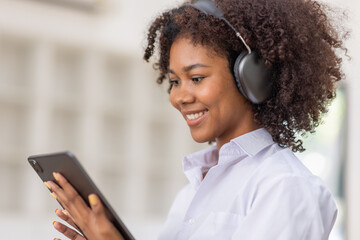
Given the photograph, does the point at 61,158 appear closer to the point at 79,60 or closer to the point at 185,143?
the point at 79,60

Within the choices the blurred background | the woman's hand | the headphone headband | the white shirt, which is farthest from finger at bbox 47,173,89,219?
the blurred background

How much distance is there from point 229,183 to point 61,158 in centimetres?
38

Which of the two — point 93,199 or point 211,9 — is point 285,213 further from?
point 211,9

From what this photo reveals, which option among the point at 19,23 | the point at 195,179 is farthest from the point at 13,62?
the point at 195,179

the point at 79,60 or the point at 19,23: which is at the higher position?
the point at 19,23

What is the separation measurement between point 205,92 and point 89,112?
225 centimetres

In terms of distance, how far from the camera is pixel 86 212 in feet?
3.59

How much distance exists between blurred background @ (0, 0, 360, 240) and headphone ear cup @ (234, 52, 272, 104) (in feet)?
6.57

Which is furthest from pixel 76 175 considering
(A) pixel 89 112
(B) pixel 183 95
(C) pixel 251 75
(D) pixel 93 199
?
(A) pixel 89 112

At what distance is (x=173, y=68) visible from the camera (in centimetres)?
127

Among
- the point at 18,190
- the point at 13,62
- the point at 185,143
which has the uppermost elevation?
the point at 13,62

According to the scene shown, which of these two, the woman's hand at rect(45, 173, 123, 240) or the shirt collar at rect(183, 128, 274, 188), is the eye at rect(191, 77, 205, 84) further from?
the woman's hand at rect(45, 173, 123, 240)

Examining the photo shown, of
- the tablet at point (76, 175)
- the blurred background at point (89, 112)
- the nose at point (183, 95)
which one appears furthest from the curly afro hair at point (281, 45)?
the blurred background at point (89, 112)

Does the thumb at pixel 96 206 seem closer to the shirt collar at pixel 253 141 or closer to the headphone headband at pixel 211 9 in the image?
the shirt collar at pixel 253 141
